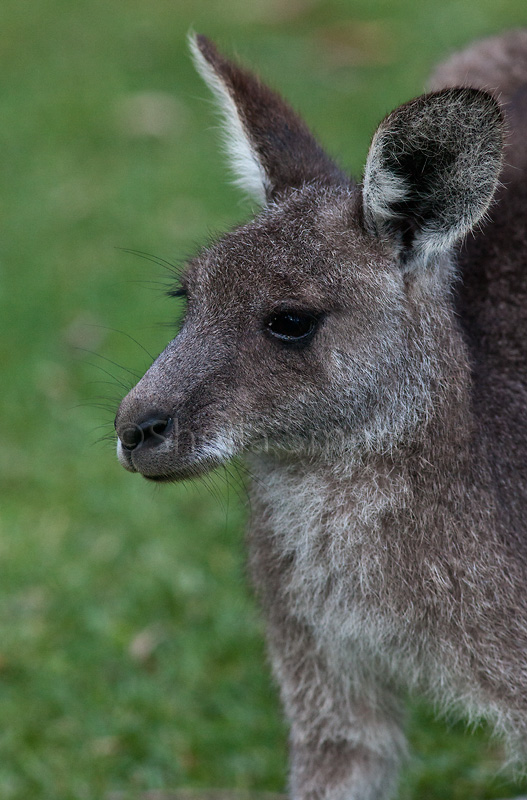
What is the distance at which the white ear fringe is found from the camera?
3.45 meters

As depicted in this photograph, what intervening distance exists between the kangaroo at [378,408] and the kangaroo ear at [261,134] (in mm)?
13

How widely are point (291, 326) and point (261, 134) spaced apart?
771mm

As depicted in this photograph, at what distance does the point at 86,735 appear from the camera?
4238 mm

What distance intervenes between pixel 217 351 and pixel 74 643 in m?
2.15

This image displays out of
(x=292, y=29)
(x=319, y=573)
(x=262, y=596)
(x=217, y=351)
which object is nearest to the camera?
(x=217, y=351)

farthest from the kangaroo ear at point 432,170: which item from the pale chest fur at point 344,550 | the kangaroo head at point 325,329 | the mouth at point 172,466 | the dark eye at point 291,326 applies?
the mouth at point 172,466

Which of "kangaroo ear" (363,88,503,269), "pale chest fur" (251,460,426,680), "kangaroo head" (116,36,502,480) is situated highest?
"kangaroo ear" (363,88,503,269)

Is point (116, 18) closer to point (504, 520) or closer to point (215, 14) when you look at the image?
point (215, 14)

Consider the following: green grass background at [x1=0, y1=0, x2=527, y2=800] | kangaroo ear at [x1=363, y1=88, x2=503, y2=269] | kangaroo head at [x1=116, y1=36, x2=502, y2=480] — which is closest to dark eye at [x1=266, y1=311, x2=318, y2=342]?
kangaroo head at [x1=116, y1=36, x2=502, y2=480]

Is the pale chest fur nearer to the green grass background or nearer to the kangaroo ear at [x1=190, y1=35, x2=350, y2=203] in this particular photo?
the green grass background

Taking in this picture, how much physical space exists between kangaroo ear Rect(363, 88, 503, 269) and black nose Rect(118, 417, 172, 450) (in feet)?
2.71

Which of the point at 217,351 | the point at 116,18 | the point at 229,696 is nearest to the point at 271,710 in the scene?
the point at 229,696

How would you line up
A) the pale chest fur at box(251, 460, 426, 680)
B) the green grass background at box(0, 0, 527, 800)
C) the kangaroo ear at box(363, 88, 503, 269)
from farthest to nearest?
1. the green grass background at box(0, 0, 527, 800)
2. the pale chest fur at box(251, 460, 426, 680)
3. the kangaroo ear at box(363, 88, 503, 269)

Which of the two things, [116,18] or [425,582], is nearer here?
[425,582]
